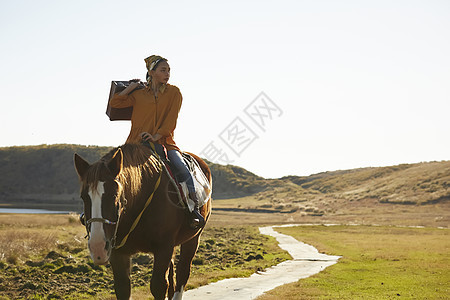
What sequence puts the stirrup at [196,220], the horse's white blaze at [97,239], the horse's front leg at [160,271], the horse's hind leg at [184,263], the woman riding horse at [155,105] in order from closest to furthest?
the horse's white blaze at [97,239] → the horse's front leg at [160,271] → the stirrup at [196,220] → the woman riding horse at [155,105] → the horse's hind leg at [184,263]

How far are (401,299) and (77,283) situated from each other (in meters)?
10.1

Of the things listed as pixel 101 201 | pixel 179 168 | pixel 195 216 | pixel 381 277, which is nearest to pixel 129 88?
pixel 179 168

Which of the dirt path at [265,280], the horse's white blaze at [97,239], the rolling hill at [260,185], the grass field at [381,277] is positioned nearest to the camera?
the horse's white blaze at [97,239]

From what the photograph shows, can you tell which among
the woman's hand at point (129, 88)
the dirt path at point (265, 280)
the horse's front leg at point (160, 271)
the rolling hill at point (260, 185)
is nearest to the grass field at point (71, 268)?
the dirt path at point (265, 280)

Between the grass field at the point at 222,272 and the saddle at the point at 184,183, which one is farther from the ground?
the saddle at the point at 184,183

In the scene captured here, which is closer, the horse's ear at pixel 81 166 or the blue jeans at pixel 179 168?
the horse's ear at pixel 81 166

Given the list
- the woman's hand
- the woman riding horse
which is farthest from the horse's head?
the woman's hand

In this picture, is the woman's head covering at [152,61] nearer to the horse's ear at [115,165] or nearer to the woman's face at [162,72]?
the woman's face at [162,72]

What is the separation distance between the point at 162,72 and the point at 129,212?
2.58 meters

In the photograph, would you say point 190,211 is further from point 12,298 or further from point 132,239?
point 12,298

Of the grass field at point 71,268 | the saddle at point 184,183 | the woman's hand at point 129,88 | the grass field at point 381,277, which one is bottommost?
the grass field at point 381,277

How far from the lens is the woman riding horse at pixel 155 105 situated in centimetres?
756

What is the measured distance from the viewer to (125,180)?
5.83 metres

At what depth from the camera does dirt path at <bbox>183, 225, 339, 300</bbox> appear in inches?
500
